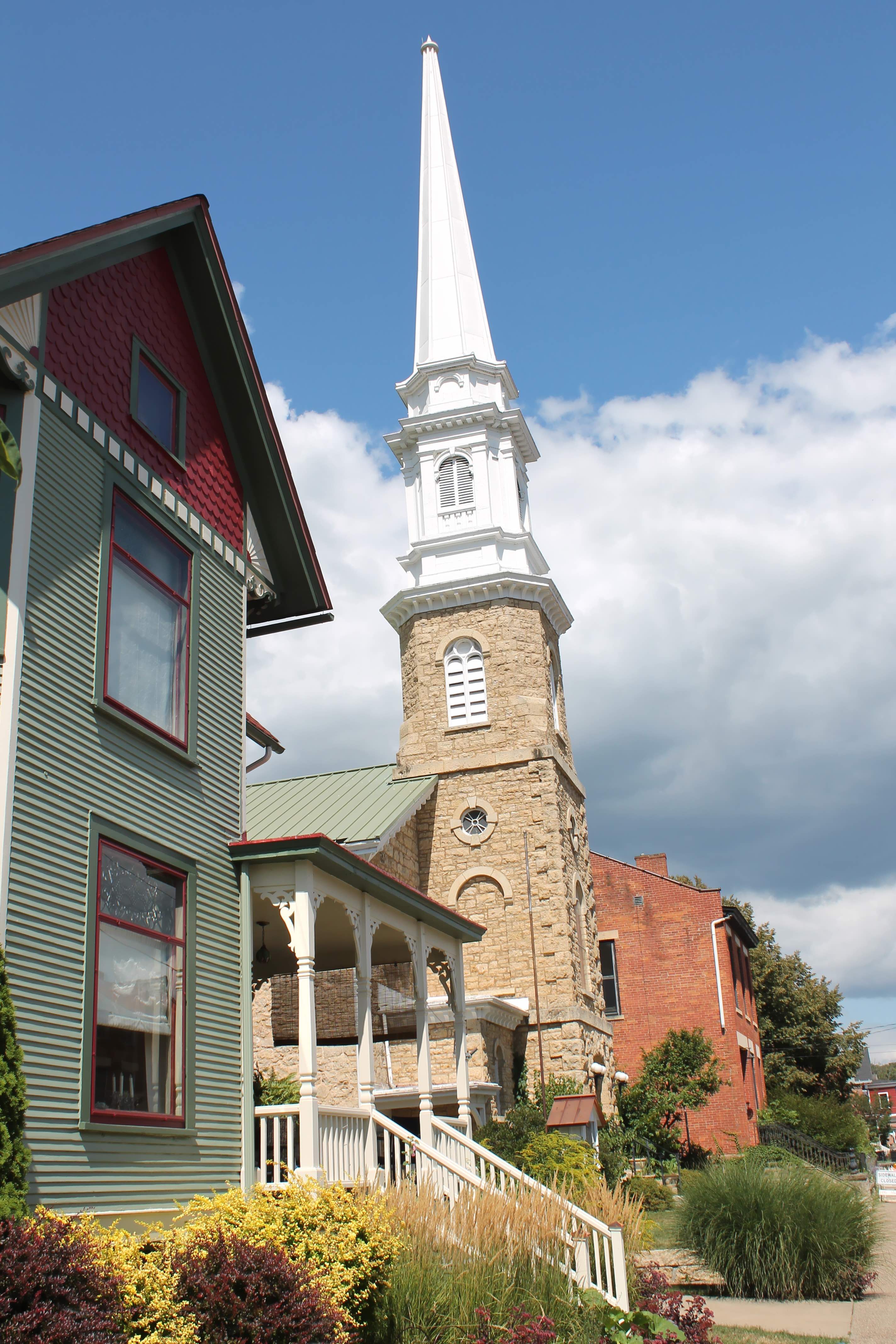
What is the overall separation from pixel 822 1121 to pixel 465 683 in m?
19.6

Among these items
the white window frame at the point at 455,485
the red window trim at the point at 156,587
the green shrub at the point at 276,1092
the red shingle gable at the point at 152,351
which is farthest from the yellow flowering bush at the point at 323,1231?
the white window frame at the point at 455,485

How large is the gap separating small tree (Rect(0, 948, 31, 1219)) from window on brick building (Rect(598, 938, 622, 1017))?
29.3 metres

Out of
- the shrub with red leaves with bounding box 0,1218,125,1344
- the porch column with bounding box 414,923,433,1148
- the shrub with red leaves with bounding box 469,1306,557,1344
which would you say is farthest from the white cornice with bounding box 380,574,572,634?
the shrub with red leaves with bounding box 0,1218,125,1344

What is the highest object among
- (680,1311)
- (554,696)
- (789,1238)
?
(554,696)

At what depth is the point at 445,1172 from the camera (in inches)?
524

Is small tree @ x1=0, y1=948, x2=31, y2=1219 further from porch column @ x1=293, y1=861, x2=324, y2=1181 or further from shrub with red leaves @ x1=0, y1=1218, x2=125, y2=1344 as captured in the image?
porch column @ x1=293, y1=861, x2=324, y2=1181

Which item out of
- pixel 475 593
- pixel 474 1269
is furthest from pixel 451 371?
pixel 474 1269

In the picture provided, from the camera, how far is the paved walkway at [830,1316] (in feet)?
37.0

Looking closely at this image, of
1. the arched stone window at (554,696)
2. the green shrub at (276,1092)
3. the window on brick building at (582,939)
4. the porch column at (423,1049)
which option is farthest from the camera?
the arched stone window at (554,696)

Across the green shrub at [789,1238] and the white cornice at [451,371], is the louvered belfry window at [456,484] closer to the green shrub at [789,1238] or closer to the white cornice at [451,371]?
the white cornice at [451,371]

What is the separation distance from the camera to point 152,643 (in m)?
11.1

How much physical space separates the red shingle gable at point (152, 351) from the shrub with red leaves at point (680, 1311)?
8718 mm

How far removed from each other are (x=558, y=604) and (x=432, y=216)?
48.9ft

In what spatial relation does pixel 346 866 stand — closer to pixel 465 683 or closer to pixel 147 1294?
pixel 147 1294
